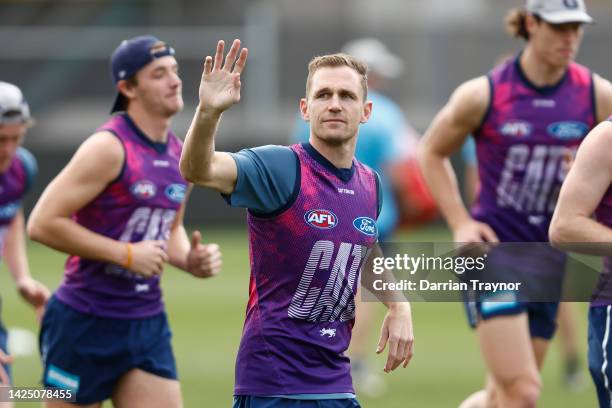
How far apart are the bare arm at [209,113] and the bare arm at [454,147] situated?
2.77 metres

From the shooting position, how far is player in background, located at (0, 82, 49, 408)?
6.92 m

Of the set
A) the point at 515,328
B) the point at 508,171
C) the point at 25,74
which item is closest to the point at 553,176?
the point at 508,171

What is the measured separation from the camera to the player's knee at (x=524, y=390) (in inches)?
272

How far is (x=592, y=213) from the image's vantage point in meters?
5.41

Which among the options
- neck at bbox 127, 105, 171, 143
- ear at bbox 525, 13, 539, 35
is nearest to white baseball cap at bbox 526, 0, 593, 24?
ear at bbox 525, 13, 539, 35

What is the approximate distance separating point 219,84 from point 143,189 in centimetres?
196

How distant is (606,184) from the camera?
5.27 m

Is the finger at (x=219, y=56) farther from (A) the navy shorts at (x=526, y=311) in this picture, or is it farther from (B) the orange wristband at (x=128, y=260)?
(A) the navy shorts at (x=526, y=311)

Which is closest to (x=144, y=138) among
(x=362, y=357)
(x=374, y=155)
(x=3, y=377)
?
(x=3, y=377)

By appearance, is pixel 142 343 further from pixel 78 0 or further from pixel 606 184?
pixel 78 0

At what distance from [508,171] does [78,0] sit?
19425mm

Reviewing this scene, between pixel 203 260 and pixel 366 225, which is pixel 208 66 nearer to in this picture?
pixel 366 225

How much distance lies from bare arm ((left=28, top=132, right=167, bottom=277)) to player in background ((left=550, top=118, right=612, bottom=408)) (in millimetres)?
2127

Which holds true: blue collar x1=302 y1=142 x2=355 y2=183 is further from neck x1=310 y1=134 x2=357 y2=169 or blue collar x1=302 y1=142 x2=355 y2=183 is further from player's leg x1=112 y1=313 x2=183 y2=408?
player's leg x1=112 y1=313 x2=183 y2=408
